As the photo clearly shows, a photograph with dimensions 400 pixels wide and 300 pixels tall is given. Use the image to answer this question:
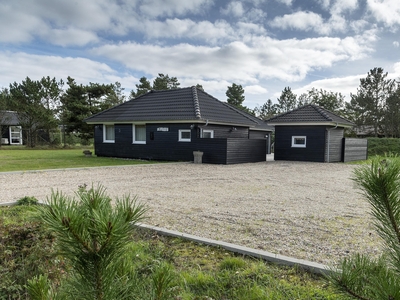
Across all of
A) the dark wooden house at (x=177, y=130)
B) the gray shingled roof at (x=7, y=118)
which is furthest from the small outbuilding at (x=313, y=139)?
the gray shingled roof at (x=7, y=118)

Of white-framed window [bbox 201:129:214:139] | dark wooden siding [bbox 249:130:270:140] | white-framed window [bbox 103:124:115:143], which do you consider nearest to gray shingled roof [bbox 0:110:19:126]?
white-framed window [bbox 103:124:115:143]

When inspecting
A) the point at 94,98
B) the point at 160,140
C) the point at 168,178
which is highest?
the point at 94,98

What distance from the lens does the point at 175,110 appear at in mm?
16578

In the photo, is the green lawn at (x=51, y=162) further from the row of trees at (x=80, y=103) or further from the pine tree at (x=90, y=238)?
the pine tree at (x=90, y=238)

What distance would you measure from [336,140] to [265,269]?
16260 millimetres

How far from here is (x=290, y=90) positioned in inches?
1892

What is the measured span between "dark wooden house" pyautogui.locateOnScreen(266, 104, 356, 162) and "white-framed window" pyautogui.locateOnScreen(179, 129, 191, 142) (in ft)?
19.1

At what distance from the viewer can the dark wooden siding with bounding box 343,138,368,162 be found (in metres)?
17.2

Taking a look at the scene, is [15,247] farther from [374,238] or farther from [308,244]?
[374,238]

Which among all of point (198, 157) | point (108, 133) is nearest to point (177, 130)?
point (198, 157)

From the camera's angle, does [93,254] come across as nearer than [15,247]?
Yes

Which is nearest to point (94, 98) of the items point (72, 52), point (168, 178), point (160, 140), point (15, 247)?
point (72, 52)

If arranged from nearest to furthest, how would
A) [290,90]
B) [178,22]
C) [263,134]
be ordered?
[178,22], [263,134], [290,90]

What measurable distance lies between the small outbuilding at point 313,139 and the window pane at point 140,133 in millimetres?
7981
